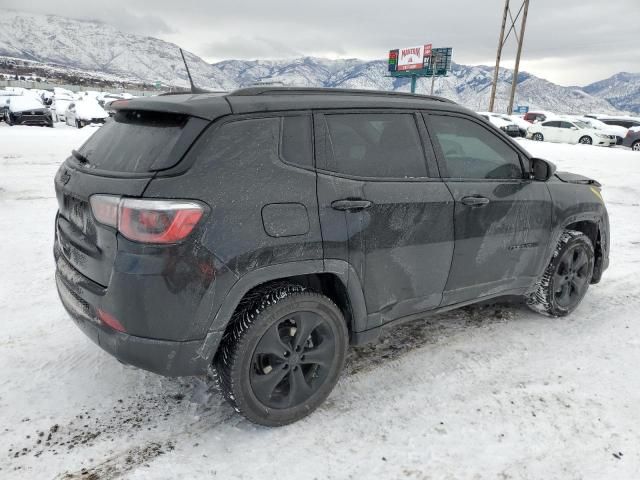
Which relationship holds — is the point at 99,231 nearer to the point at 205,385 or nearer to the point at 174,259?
the point at 174,259

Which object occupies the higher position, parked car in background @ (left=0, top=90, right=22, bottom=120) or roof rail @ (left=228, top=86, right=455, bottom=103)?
roof rail @ (left=228, top=86, right=455, bottom=103)

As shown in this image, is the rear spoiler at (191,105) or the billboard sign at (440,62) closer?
the rear spoiler at (191,105)

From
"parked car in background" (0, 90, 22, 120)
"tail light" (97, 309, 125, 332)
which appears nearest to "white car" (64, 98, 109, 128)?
"parked car in background" (0, 90, 22, 120)

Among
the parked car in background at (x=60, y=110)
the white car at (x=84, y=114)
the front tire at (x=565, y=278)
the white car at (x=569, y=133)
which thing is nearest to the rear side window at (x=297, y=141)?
the front tire at (x=565, y=278)

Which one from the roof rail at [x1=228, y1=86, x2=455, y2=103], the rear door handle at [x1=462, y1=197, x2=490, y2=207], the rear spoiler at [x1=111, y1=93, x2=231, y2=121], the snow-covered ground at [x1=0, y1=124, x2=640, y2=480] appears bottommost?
the snow-covered ground at [x1=0, y1=124, x2=640, y2=480]

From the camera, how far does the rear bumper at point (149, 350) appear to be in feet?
7.69

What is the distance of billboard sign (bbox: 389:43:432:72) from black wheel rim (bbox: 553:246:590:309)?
64.6 meters

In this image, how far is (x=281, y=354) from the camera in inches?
103

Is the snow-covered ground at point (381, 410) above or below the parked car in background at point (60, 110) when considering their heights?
below

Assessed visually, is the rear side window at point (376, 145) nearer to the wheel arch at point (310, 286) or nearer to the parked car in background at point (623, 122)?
the wheel arch at point (310, 286)

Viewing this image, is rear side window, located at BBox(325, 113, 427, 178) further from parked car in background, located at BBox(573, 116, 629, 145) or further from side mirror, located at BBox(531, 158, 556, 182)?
parked car in background, located at BBox(573, 116, 629, 145)

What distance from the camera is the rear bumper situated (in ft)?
7.69

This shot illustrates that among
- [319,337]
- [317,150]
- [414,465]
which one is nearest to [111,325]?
[319,337]

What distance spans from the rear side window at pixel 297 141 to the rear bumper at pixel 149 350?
1.04m
